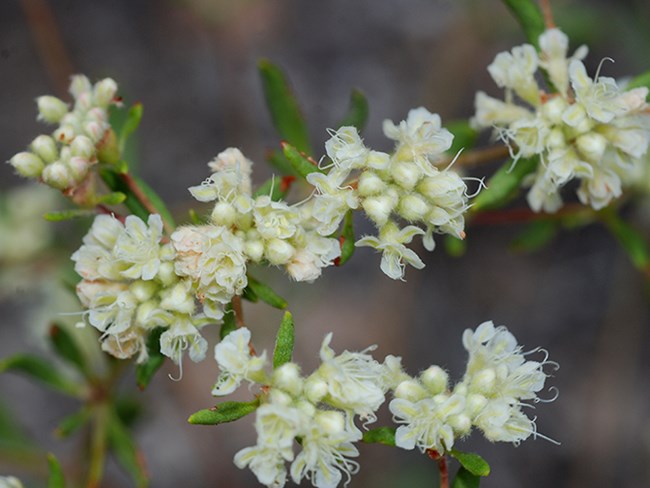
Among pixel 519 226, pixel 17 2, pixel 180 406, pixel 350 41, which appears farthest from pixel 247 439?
pixel 17 2

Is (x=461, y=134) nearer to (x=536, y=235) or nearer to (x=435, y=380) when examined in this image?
(x=536, y=235)

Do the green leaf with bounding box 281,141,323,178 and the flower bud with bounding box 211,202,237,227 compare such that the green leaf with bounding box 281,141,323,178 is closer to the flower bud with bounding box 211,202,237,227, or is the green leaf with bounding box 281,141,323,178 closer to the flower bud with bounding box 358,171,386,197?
the flower bud with bounding box 358,171,386,197

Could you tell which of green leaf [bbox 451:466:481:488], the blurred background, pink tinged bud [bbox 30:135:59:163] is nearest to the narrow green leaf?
green leaf [bbox 451:466:481:488]

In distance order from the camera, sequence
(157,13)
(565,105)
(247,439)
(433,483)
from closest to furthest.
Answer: (565,105)
(433,483)
(247,439)
(157,13)

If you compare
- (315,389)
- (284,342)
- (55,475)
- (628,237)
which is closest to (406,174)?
(284,342)

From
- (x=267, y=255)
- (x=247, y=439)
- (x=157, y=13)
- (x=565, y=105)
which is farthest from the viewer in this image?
(x=157, y=13)

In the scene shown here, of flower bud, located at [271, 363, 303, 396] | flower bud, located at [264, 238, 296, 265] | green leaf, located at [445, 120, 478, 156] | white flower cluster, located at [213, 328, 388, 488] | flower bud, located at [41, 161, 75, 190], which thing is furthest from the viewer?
green leaf, located at [445, 120, 478, 156]

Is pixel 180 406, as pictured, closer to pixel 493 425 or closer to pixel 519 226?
pixel 519 226
